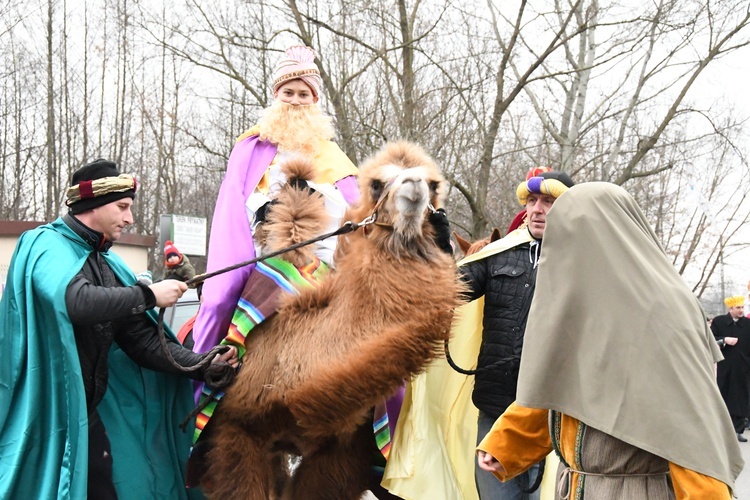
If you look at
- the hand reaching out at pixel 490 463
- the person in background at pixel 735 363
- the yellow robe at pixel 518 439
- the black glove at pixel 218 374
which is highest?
the black glove at pixel 218 374

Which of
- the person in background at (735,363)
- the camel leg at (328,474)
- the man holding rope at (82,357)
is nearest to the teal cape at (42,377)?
the man holding rope at (82,357)

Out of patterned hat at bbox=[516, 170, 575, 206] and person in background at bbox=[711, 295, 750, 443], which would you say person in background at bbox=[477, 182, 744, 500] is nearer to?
patterned hat at bbox=[516, 170, 575, 206]

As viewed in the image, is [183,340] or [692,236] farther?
[692,236]

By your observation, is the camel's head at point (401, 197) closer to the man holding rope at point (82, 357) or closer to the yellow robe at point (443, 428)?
the yellow robe at point (443, 428)

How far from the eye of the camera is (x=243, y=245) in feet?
11.8

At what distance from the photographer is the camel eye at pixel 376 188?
334 centimetres

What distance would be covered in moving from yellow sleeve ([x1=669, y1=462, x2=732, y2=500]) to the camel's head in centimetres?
160

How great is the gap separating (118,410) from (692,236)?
18.8m

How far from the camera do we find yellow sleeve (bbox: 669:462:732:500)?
179 centimetres

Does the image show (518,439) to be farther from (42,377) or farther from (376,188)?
(42,377)

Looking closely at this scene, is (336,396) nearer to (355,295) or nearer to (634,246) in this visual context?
(355,295)

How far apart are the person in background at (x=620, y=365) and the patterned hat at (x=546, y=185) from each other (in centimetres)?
142

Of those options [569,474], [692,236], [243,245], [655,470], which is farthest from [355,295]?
[692,236]

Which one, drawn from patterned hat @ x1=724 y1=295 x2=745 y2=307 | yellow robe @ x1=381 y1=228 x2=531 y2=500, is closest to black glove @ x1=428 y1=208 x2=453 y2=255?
yellow robe @ x1=381 y1=228 x2=531 y2=500
